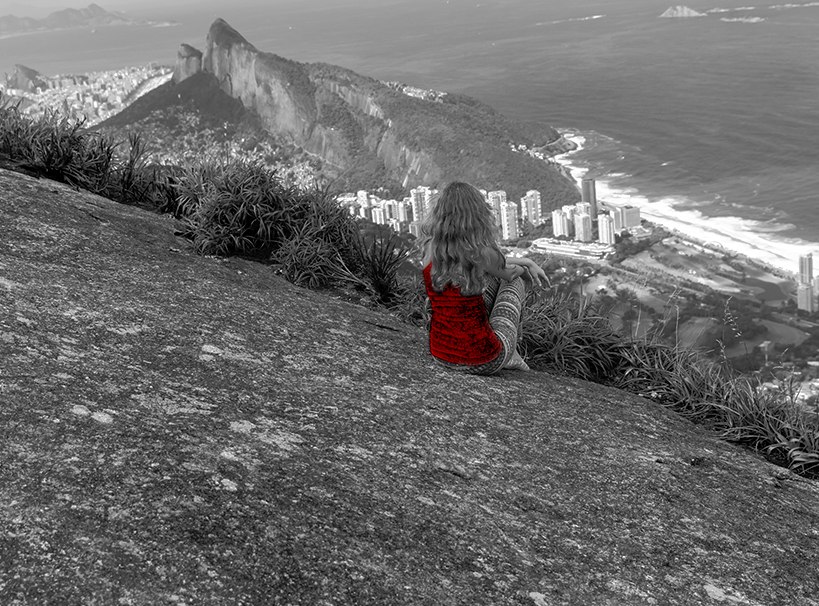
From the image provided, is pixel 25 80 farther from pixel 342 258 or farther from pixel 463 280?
pixel 463 280

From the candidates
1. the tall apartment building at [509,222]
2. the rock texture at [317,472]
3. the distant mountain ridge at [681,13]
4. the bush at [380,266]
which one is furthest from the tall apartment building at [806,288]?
the distant mountain ridge at [681,13]

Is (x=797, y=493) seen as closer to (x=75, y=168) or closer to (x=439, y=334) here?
(x=439, y=334)

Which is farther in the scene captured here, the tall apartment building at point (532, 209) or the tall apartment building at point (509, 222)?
the tall apartment building at point (532, 209)

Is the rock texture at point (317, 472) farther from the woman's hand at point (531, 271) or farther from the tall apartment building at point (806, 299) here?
the tall apartment building at point (806, 299)

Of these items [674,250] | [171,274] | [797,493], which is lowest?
[674,250]

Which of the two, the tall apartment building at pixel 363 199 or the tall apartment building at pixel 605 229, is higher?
the tall apartment building at pixel 363 199

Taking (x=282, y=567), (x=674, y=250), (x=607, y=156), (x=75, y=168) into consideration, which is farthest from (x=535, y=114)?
(x=282, y=567)

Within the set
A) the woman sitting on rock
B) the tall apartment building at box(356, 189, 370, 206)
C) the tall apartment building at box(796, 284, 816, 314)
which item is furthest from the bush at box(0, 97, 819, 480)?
the tall apartment building at box(796, 284, 816, 314)
